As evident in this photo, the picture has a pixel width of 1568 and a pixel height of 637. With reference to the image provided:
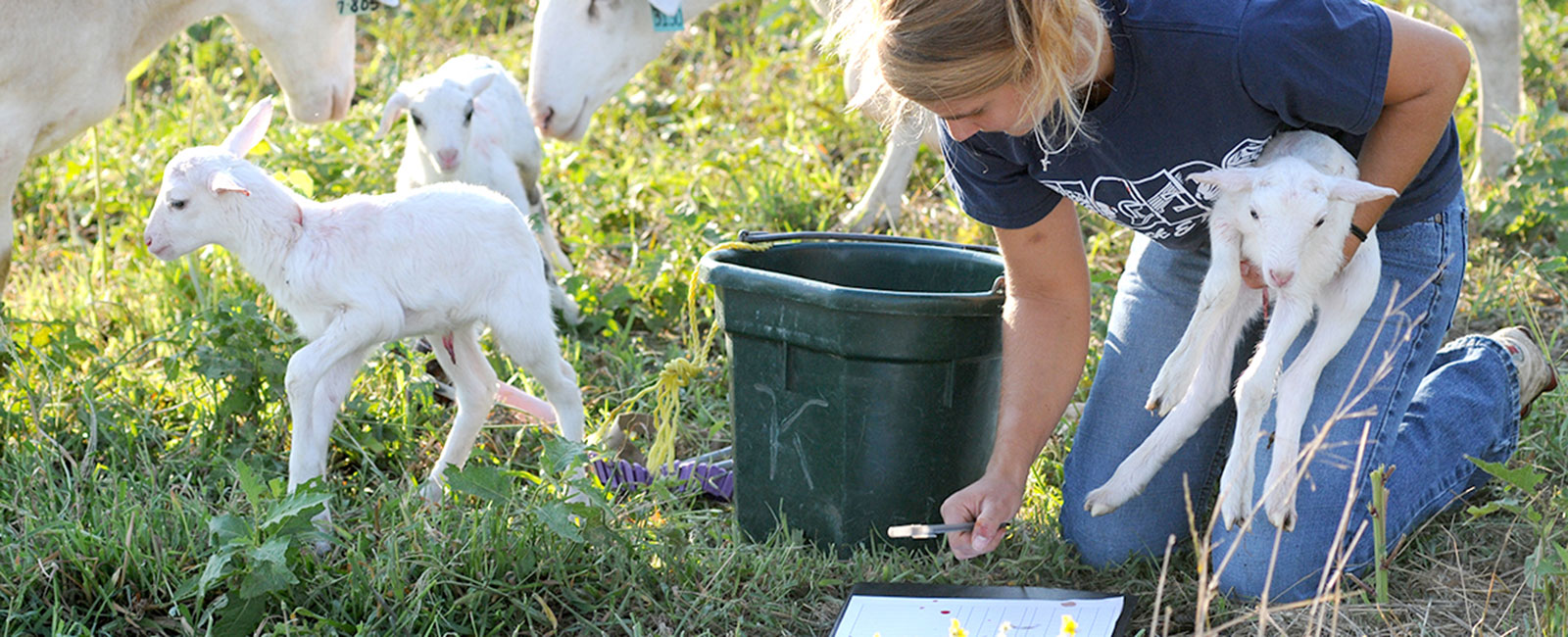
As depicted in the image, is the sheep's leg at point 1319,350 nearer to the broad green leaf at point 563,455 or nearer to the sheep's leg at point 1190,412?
the sheep's leg at point 1190,412

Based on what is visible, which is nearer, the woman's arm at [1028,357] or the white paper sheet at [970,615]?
the white paper sheet at [970,615]

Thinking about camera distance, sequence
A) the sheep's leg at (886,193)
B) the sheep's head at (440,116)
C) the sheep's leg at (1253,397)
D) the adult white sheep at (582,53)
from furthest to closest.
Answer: the sheep's leg at (886,193) < the adult white sheep at (582,53) < the sheep's head at (440,116) < the sheep's leg at (1253,397)

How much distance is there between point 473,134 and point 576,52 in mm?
411

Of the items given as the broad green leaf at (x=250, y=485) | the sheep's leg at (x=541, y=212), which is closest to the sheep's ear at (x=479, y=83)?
the sheep's leg at (x=541, y=212)

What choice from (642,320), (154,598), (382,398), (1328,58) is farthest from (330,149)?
(1328,58)

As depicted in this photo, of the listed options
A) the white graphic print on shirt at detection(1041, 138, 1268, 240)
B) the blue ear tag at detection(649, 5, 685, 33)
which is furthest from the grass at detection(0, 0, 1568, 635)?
the white graphic print on shirt at detection(1041, 138, 1268, 240)

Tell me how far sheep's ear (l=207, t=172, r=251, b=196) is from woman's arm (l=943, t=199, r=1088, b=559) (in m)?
1.41

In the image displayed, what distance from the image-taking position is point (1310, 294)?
2168 millimetres

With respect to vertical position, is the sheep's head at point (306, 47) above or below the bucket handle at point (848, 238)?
above

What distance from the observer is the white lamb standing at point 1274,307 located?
6.66ft

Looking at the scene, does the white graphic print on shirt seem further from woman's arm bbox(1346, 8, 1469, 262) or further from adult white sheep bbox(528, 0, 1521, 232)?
adult white sheep bbox(528, 0, 1521, 232)

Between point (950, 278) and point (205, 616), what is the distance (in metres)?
1.57

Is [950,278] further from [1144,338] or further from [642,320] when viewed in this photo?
[642,320]

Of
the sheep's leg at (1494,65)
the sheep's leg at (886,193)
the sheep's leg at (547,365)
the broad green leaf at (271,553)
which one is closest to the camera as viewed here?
the broad green leaf at (271,553)
